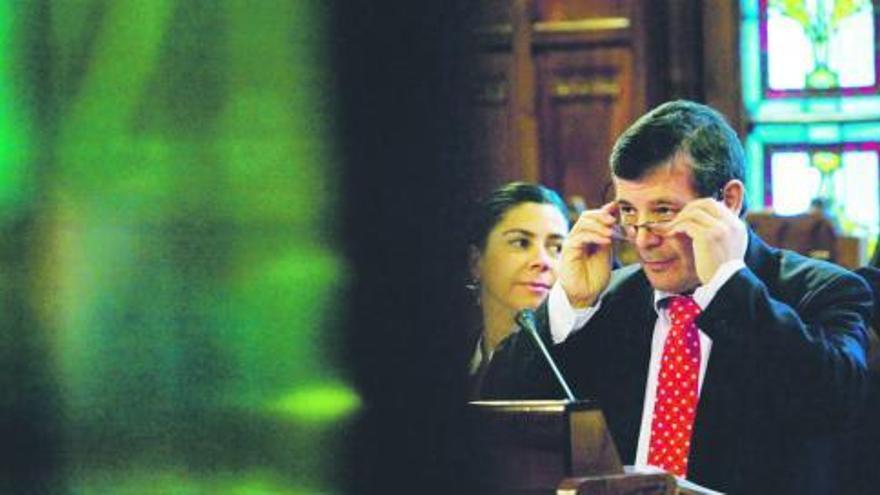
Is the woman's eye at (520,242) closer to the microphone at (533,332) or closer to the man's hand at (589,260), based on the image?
the man's hand at (589,260)

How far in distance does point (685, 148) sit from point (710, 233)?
198 millimetres

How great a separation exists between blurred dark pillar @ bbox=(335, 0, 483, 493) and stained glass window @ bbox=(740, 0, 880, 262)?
760cm

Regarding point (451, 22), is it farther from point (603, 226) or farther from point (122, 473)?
point (603, 226)

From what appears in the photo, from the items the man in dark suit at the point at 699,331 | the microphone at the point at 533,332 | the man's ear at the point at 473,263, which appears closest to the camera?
the man's ear at the point at 473,263

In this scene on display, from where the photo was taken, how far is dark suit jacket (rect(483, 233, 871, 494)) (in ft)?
8.38

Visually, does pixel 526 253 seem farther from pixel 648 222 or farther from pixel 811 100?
pixel 811 100

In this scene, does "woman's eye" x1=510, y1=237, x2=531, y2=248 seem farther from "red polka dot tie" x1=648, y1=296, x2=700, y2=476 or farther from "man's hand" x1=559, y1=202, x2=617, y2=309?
"red polka dot tie" x1=648, y1=296, x2=700, y2=476

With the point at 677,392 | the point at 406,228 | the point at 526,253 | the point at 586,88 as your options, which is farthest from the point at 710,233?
the point at 586,88

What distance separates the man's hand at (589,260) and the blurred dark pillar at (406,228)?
6.85 feet

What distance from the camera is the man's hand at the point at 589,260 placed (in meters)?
2.80

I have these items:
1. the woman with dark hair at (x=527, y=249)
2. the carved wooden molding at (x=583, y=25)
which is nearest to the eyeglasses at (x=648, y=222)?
the woman with dark hair at (x=527, y=249)

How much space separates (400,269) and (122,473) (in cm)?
14

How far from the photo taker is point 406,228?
715 mm

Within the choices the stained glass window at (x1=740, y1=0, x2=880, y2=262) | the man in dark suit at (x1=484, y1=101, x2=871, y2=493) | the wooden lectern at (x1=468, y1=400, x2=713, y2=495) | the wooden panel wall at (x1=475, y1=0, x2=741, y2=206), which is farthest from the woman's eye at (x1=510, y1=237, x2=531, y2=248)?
the stained glass window at (x1=740, y1=0, x2=880, y2=262)
